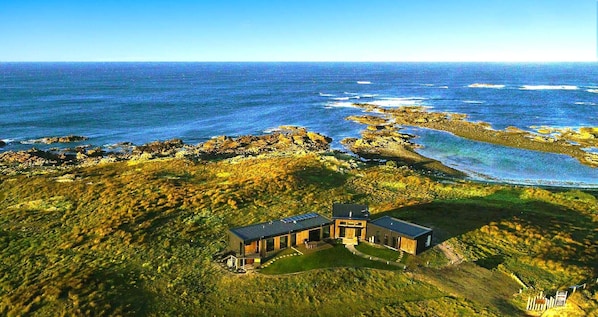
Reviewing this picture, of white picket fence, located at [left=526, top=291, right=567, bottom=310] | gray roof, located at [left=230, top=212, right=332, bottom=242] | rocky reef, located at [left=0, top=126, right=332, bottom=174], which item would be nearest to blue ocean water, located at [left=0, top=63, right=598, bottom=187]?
rocky reef, located at [left=0, top=126, right=332, bottom=174]

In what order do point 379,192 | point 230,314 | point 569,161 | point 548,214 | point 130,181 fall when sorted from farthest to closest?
1. point 569,161
2. point 130,181
3. point 379,192
4. point 548,214
5. point 230,314

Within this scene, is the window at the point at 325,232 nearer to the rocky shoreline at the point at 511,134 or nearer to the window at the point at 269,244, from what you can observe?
the window at the point at 269,244

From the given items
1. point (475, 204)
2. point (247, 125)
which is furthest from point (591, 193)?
point (247, 125)

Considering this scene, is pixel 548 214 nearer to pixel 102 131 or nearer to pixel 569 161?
pixel 569 161

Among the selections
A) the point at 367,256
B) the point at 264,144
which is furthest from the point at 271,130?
the point at 367,256

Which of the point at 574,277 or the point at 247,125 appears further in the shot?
the point at 247,125

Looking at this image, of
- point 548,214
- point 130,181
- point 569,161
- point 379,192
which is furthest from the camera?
point 569,161

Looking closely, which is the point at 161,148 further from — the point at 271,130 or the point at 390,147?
the point at 390,147

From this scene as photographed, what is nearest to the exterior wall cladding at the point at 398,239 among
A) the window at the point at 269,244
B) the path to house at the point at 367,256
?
the path to house at the point at 367,256

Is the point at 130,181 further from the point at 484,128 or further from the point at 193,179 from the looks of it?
the point at 484,128
